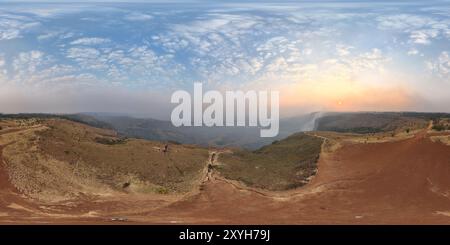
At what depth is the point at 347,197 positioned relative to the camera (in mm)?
37781

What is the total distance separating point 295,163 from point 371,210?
14.1 m

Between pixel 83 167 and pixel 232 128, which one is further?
pixel 232 128

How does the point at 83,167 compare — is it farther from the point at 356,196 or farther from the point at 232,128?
the point at 232,128

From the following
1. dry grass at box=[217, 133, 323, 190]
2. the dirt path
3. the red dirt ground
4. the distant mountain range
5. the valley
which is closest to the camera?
the red dirt ground

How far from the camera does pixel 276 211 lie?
3453 cm

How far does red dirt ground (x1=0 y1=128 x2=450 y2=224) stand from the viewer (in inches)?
1241

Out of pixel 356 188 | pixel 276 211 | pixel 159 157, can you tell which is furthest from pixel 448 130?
pixel 159 157

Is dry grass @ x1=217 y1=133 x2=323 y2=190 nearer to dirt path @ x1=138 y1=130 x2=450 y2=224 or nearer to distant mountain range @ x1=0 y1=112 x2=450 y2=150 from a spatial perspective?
dirt path @ x1=138 y1=130 x2=450 y2=224

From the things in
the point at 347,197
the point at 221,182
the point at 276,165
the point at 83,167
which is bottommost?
the point at 347,197

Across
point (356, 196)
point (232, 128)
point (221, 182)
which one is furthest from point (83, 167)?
point (232, 128)

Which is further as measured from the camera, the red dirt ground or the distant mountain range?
the distant mountain range

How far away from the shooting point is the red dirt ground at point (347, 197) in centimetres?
3152

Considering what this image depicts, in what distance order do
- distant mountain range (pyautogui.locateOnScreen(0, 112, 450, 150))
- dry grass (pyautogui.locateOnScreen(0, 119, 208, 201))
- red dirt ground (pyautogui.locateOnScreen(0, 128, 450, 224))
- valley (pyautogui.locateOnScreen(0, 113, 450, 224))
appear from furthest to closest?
distant mountain range (pyautogui.locateOnScreen(0, 112, 450, 150)) < dry grass (pyautogui.locateOnScreen(0, 119, 208, 201)) < valley (pyautogui.locateOnScreen(0, 113, 450, 224)) < red dirt ground (pyautogui.locateOnScreen(0, 128, 450, 224))

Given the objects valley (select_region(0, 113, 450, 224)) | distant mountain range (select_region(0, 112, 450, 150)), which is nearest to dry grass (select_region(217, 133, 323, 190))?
valley (select_region(0, 113, 450, 224))
